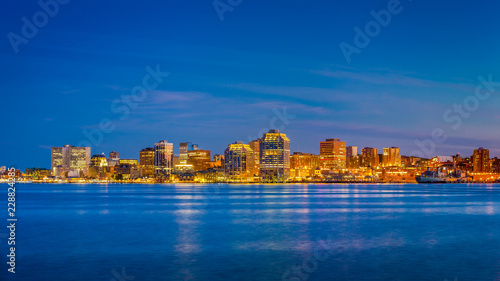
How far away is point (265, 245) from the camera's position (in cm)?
3662

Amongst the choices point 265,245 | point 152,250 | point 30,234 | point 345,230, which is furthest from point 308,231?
point 30,234

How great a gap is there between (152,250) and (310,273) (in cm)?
1167

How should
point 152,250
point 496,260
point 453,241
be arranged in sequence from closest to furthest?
point 496,260 → point 152,250 → point 453,241

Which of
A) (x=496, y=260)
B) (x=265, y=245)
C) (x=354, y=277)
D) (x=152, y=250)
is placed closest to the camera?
(x=354, y=277)

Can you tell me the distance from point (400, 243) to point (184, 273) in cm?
1731

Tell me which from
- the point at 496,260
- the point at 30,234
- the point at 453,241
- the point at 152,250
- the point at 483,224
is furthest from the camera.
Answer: the point at 483,224

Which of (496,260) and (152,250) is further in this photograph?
(152,250)

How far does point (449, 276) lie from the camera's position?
1032 inches

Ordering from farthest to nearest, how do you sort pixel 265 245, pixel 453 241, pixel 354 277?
1. pixel 453 241
2. pixel 265 245
3. pixel 354 277

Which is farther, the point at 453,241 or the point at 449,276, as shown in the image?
the point at 453,241

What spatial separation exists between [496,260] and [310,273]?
11.4 metres

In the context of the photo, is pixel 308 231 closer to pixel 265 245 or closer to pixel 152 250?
pixel 265 245

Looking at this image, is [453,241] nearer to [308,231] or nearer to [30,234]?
[308,231]

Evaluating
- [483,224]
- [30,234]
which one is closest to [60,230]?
[30,234]
